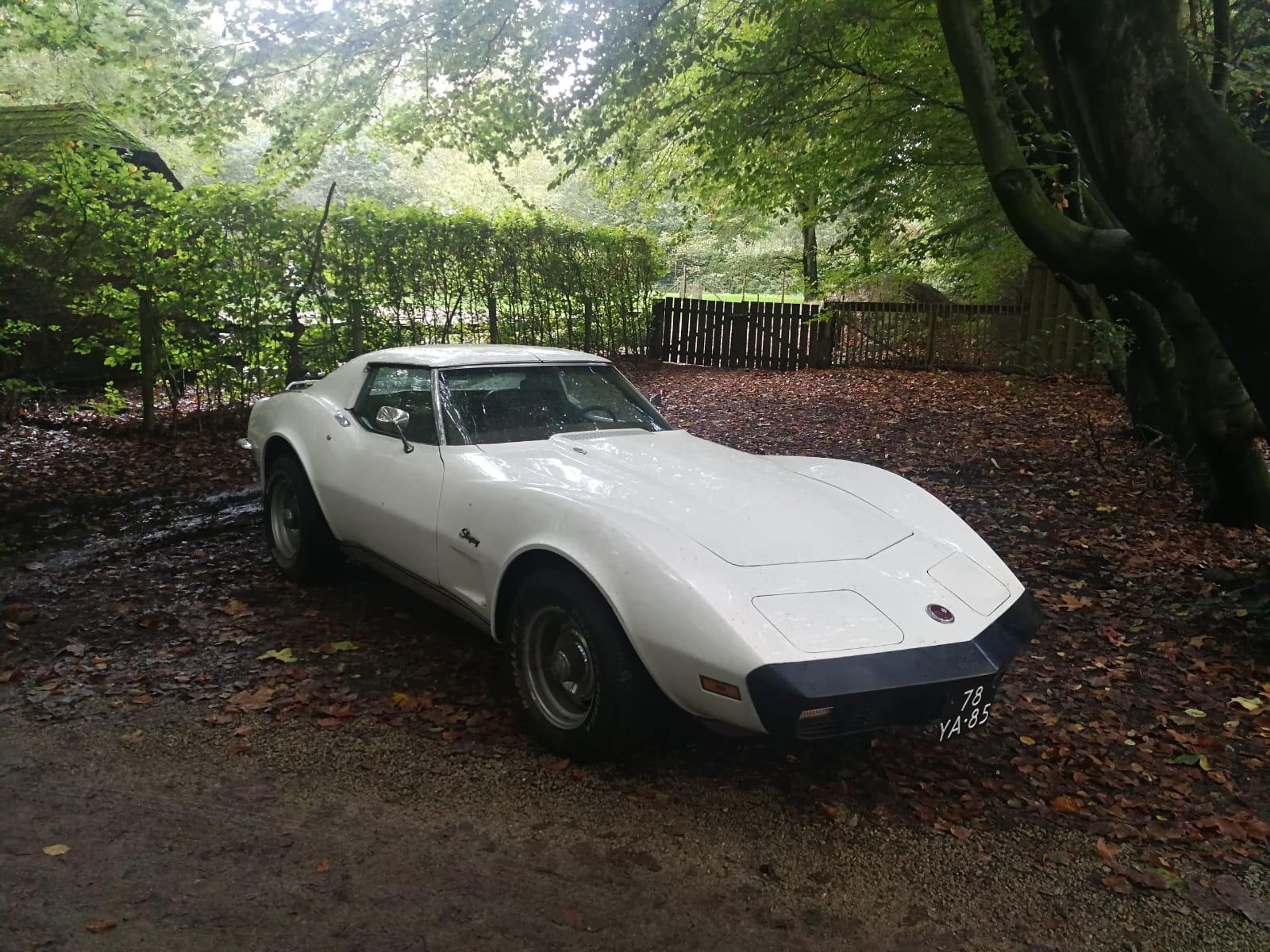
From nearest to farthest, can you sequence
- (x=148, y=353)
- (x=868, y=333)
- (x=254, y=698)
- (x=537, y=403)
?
1. (x=254, y=698)
2. (x=537, y=403)
3. (x=148, y=353)
4. (x=868, y=333)

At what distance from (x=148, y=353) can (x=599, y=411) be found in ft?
20.4

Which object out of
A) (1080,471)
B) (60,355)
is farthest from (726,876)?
(60,355)

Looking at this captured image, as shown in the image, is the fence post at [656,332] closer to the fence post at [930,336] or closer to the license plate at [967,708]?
the fence post at [930,336]

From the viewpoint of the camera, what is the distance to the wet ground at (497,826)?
95.3 inches

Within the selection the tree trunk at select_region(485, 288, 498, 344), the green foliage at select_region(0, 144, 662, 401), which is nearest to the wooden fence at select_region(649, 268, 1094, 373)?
the tree trunk at select_region(485, 288, 498, 344)

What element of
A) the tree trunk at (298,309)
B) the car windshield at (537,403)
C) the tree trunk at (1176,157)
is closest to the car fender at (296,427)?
the car windshield at (537,403)

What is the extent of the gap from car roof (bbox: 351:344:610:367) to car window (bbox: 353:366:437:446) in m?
0.06

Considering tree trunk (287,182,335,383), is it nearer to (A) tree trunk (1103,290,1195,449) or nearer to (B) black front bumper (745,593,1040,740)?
(A) tree trunk (1103,290,1195,449)

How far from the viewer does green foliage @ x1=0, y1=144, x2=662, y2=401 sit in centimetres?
781

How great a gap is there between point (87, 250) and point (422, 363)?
539 cm

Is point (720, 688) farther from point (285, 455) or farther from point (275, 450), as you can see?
point (275, 450)

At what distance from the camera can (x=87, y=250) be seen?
7.95 meters

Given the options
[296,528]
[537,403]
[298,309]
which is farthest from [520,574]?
[298,309]

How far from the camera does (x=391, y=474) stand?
4.16 metres
